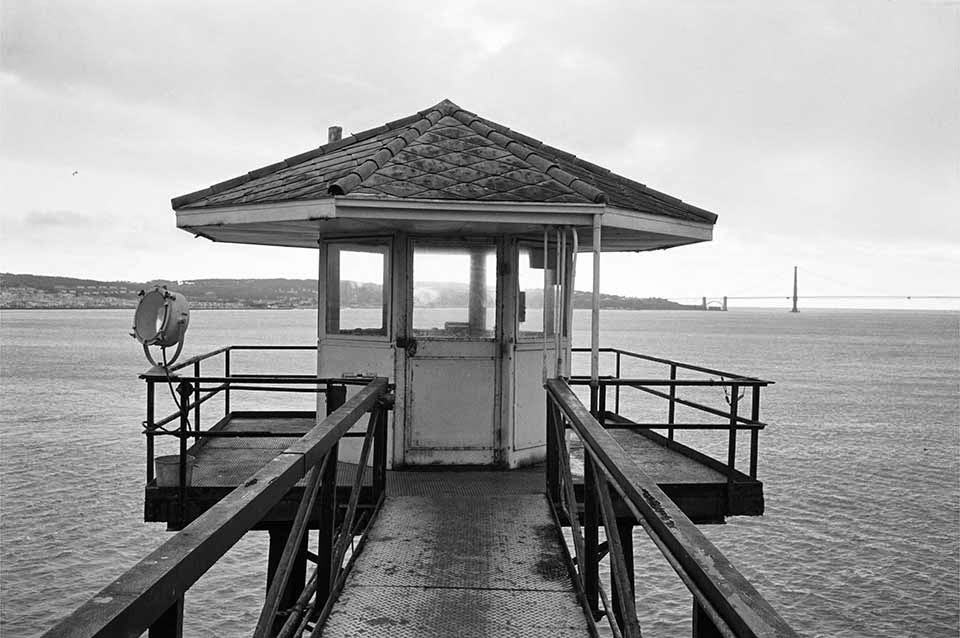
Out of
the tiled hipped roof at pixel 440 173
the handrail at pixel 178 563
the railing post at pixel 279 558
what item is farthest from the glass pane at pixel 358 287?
the handrail at pixel 178 563

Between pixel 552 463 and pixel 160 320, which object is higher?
pixel 160 320

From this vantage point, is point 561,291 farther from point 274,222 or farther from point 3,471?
point 3,471

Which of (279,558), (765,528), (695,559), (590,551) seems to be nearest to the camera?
(695,559)

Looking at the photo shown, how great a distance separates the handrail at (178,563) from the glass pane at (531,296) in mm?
4349

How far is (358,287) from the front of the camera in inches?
312

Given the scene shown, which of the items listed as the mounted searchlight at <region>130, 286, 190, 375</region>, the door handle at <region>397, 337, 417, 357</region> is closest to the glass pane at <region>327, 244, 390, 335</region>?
the door handle at <region>397, 337, 417, 357</region>

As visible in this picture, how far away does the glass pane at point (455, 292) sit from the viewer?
776 cm

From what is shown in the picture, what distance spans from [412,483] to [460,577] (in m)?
2.38

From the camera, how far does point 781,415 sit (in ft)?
131

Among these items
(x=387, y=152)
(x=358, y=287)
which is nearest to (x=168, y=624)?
(x=387, y=152)

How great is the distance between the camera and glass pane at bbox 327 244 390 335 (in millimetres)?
7824

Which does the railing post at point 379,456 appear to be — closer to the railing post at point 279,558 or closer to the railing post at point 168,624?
the railing post at point 279,558

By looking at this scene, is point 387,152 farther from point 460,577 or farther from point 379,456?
point 460,577

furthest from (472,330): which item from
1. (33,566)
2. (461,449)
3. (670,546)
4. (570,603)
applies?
(33,566)
